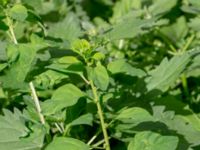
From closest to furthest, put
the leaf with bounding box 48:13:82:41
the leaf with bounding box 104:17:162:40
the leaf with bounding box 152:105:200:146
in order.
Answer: the leaf with bounding box 152:105:200:146
the leaf with bounding box 104:17:162:40
the leaf with bounding box 48:13:82:41

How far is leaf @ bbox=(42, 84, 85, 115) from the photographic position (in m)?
1.36

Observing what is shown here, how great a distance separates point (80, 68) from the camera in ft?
4.62

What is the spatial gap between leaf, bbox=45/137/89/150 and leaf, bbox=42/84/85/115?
2.6 inches

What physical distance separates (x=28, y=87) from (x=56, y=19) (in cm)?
142

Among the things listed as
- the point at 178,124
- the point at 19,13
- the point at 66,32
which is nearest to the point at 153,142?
the point at 178,124

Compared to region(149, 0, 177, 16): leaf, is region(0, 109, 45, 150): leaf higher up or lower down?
lower down

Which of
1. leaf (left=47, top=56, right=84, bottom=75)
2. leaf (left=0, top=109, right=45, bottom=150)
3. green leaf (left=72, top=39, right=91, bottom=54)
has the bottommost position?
leaf (left=0, top=109, right=45, bottom=150)

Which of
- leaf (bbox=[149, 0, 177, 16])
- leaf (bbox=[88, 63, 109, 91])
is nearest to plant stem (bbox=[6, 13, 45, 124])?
leaf (bbox=[88, 63, 109, 91])

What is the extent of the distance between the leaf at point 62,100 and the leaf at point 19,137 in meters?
0.12

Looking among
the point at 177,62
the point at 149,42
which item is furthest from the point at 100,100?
the point at 149,42

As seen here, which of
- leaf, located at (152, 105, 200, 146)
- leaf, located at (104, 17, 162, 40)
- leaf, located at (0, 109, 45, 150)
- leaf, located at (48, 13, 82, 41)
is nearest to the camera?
leaf, located at (0, 109, 45, 150)

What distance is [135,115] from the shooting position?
1438 millimetres

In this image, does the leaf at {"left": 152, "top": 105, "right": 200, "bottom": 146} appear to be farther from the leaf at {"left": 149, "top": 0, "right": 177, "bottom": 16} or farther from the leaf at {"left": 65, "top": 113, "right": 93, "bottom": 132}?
the leaf at {"left": 149, "top": 0, "right": 177, "bottom": 16}

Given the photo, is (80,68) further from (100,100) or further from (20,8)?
(20,8)
